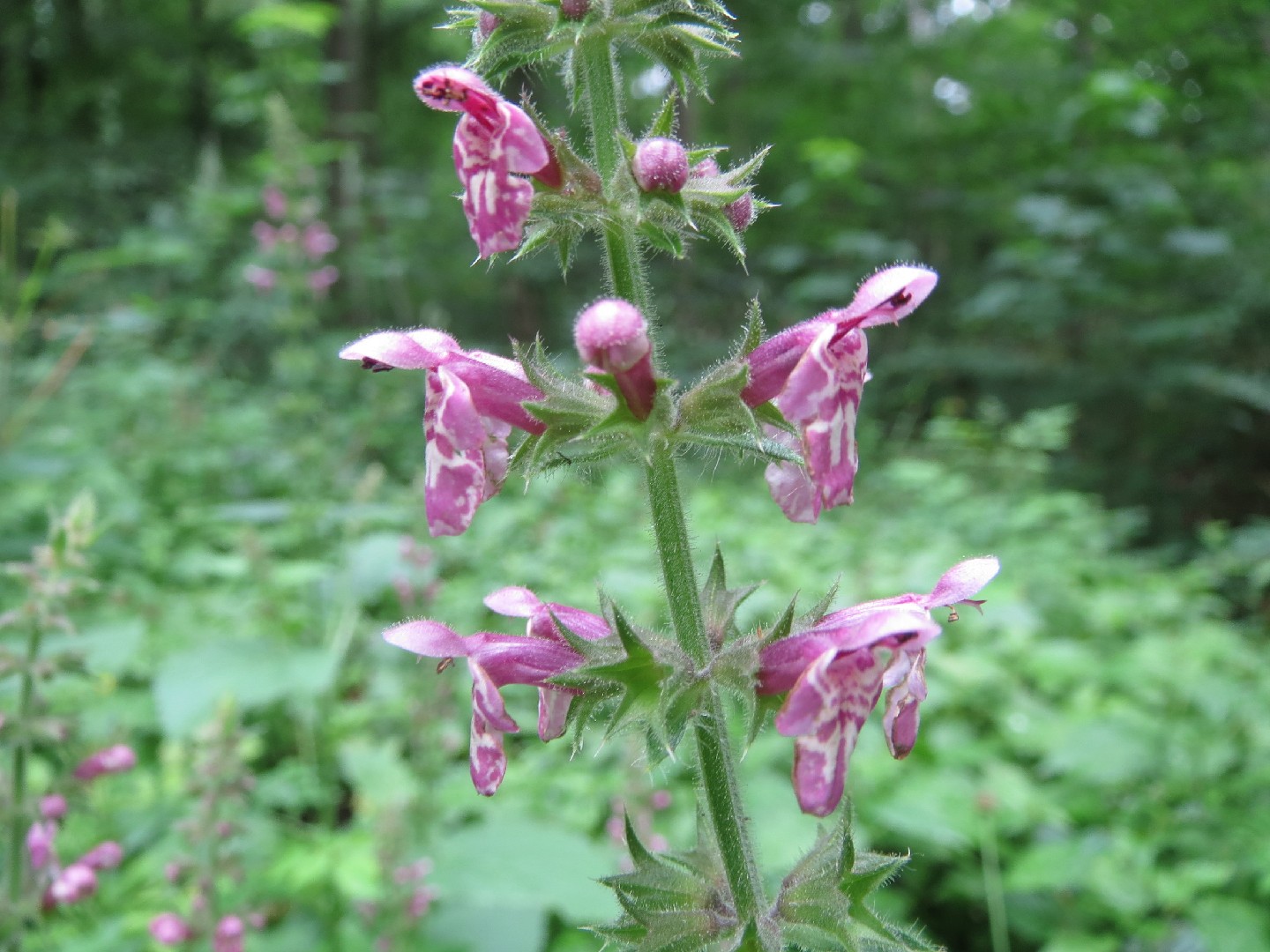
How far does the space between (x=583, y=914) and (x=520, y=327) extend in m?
8.99

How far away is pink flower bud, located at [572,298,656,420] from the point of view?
1.22 m

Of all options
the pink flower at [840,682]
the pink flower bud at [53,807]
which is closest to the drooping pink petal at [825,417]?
the pink flower at [840,682]

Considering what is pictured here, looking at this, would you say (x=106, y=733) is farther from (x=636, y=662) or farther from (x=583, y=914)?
(x=636, y=662)

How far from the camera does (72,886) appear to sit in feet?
7.14

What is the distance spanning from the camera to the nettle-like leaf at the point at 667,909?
4.35ft

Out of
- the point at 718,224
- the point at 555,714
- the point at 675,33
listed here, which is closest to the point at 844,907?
the point at 555,714

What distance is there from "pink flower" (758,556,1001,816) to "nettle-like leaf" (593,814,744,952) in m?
0.29

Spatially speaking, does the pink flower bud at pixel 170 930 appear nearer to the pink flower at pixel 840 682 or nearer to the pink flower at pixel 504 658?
the pink flower at pixel 504 658

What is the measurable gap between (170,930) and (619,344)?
1.98 metres

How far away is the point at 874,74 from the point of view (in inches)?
430

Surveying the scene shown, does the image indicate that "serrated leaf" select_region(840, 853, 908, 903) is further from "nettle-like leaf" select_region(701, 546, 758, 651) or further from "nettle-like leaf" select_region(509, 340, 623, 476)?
"nettle-like leaf" select_region(509, 340, 623, 476)

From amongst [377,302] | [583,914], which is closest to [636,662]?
[583,914]

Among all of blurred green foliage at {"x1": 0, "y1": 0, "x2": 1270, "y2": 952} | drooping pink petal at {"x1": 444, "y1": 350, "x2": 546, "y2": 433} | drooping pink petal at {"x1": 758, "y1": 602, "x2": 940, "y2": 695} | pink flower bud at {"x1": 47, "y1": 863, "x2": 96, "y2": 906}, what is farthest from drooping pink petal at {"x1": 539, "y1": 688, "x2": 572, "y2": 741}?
pink flower bud at {"x1": 47, "y1": 863, "x2": 96, "y2": 906}

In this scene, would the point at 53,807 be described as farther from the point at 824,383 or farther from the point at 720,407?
the point at 824,383
